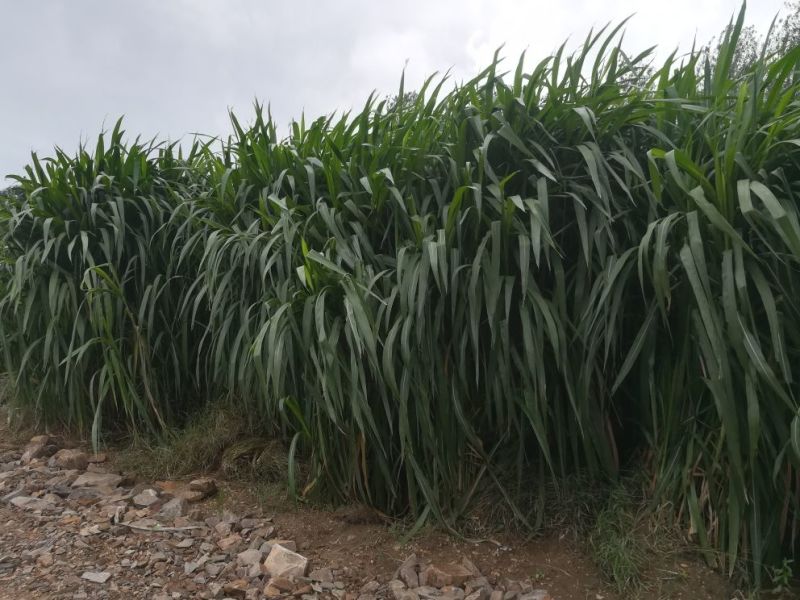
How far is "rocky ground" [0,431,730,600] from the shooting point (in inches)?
75.4

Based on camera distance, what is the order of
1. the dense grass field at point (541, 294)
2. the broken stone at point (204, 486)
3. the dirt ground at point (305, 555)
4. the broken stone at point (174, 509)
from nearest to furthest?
the dense grass field at point (541, 294) → the dirt ground at point (305, 555) → the broken stone at point (174, 509) → the broken stone at point (204, 486)

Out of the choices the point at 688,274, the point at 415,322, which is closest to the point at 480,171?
the point at 415,322

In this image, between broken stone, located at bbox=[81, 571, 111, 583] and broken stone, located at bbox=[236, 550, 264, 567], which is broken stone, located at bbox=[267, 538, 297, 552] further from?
broken stone, located at bbox=[81, 571, 111, 583]

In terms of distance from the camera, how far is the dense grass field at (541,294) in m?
1.74

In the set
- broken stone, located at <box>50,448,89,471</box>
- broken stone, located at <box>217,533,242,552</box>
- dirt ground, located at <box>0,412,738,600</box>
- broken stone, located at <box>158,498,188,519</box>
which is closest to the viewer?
dirt ground, located at <box>0,412,738,600</box>

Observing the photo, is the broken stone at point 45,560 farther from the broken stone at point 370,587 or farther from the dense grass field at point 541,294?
the broken stone at point 370,587

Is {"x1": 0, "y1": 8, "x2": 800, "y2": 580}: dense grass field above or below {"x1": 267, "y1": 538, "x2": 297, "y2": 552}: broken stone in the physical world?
above

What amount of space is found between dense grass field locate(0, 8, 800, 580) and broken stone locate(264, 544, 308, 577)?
1.17 ft

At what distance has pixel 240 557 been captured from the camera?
6.97 ft

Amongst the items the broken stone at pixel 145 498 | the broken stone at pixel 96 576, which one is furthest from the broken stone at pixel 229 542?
the broken stone at pixel 145 498

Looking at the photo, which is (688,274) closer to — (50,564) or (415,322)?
(415,322)

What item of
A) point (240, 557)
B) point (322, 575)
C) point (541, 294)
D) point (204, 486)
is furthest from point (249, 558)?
point (541, 294)

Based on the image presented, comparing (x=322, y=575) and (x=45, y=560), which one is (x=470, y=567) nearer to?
(x=322, y=575)

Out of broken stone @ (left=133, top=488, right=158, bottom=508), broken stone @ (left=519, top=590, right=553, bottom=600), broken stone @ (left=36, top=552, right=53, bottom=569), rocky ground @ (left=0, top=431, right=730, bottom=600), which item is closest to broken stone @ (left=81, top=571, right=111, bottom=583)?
rocky ground @ (left=0, top=431, right=730, bottom=600)
